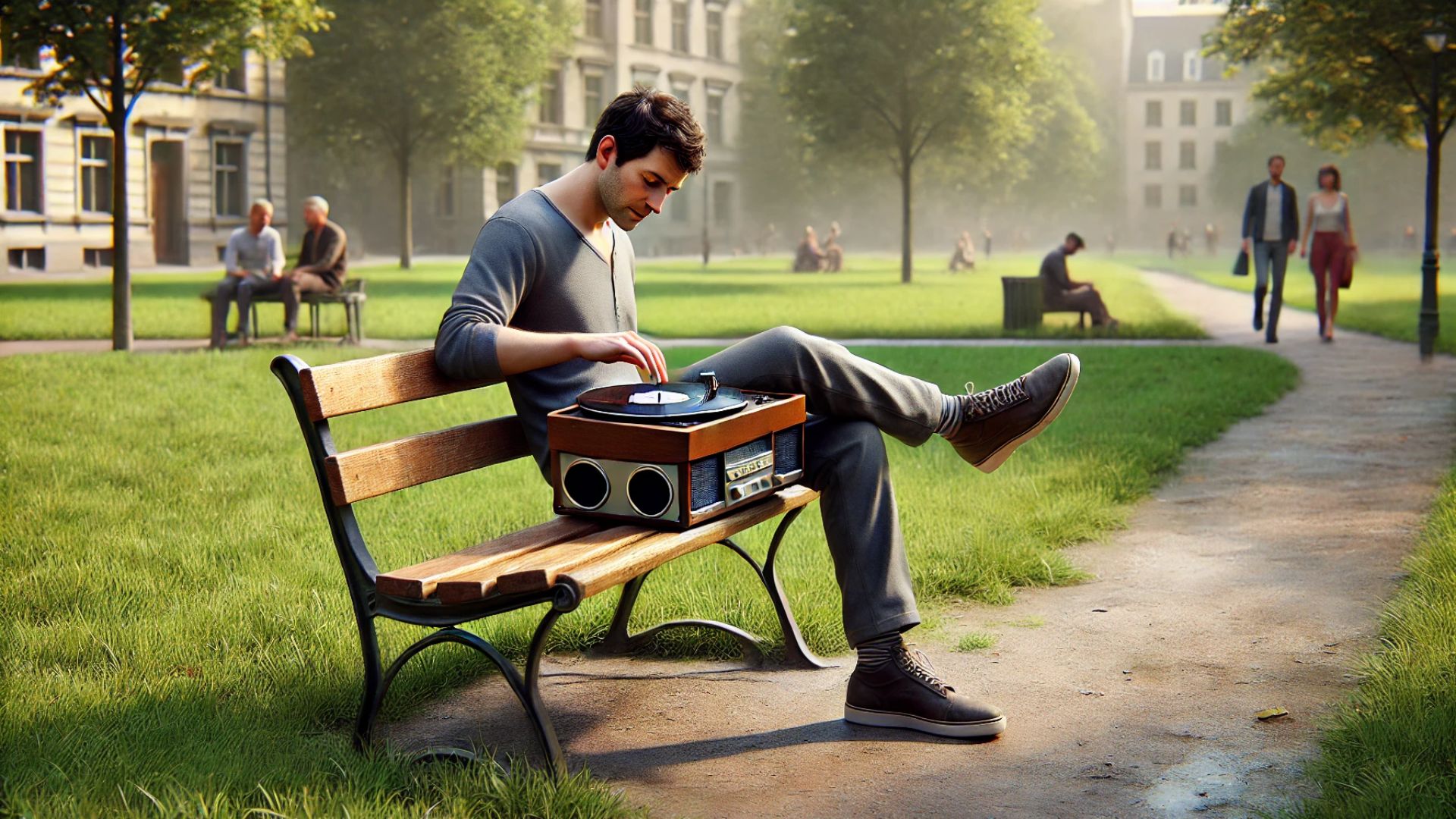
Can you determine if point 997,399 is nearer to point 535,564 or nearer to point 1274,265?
point 535,564

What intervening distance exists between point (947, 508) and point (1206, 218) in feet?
288

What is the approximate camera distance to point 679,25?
62594mm

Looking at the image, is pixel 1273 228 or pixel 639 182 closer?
pixel 639 182

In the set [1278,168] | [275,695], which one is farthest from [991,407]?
[1278,168]

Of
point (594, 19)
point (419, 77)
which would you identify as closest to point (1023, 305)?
point (419, 77)

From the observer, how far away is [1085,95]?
276 feet

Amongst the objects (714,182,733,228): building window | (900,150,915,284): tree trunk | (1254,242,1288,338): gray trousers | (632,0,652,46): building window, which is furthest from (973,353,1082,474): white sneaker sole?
(714,182,733,228): building window

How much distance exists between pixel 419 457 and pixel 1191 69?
95474mm

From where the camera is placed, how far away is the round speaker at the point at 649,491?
327 cm

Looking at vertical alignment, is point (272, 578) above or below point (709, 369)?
below

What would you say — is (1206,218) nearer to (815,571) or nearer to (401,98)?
(401,98)

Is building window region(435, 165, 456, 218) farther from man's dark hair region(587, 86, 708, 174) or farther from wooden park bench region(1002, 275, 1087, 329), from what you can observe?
man's dark hair region(587, 86, 708, 174)

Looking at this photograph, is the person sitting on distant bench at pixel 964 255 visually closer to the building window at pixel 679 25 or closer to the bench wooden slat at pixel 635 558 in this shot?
the building window at pixel 679 25

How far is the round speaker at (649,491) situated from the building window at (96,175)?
3520 centimetres
